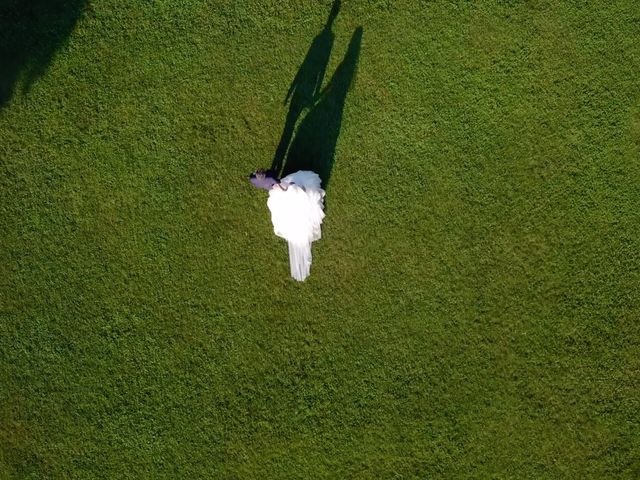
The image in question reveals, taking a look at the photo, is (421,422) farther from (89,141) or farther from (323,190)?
(89,141)

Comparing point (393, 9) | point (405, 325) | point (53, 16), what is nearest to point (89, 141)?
point (53, 16)

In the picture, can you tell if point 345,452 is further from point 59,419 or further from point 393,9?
point 393,9

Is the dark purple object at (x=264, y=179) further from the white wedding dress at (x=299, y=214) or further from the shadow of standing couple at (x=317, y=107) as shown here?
the shadow of standing couple at (x=317, y=107)

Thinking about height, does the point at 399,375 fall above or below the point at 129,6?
below

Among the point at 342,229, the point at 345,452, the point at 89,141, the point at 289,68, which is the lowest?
the point at 345,452

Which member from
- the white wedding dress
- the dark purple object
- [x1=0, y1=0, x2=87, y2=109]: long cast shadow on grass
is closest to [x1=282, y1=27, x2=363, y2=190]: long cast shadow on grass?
the white wedding dress

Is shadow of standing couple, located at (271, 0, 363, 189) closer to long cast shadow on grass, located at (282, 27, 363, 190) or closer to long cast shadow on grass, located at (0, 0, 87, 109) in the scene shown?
long cast shadow on grass, located at (282, 27, 363, 190)

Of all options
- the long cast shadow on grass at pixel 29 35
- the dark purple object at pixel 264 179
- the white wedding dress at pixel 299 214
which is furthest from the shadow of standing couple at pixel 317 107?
the long cast shadow on grass at pixel 29 35
